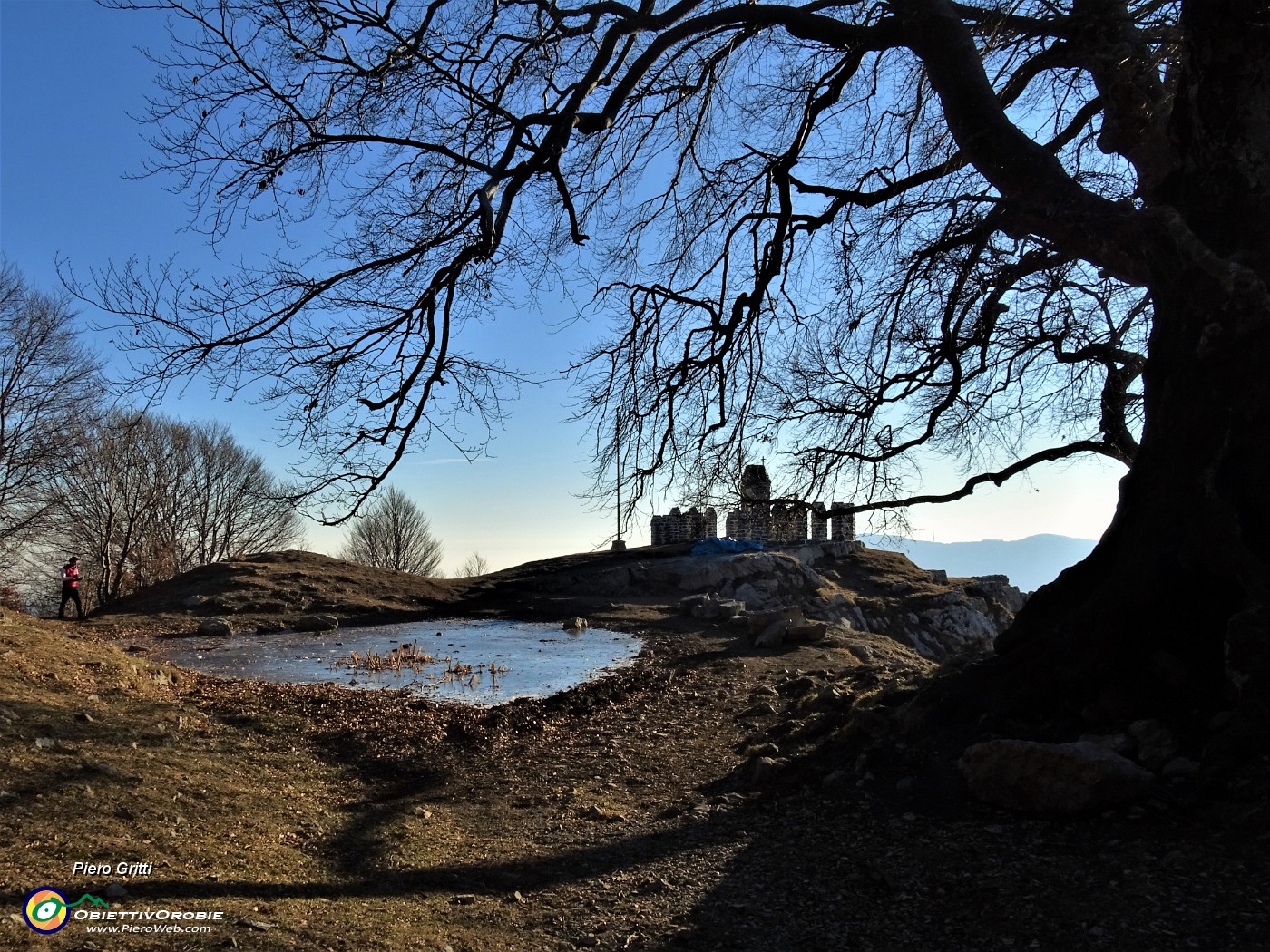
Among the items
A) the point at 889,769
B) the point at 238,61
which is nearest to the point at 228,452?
the point at 238,61

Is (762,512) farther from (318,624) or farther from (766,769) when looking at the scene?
(318,624)

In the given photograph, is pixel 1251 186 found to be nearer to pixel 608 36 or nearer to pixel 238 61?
pixel 608 36

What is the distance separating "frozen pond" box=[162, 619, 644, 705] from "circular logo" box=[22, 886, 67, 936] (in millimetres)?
5859

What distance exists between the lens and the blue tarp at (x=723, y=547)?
24.0 metres

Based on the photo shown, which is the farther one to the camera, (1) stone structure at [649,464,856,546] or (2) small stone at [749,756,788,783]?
(1) stone structure at [649,464,856,546]

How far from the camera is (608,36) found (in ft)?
20.0

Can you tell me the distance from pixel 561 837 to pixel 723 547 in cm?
1975

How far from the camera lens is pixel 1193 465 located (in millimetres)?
4598

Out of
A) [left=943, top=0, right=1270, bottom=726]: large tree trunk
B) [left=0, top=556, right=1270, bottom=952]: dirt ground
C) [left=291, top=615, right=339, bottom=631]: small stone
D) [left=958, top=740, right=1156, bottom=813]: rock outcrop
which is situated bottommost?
[left=0, top=556, right=1270, bottom=952]: dirt ground

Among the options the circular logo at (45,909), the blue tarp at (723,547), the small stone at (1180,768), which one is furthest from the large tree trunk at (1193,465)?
the blue tarp at (723,547)

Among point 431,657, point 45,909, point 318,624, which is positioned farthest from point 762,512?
point 318,624

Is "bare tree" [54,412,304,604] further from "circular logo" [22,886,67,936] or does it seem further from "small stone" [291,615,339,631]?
"circular logo" [22,886,67,936]

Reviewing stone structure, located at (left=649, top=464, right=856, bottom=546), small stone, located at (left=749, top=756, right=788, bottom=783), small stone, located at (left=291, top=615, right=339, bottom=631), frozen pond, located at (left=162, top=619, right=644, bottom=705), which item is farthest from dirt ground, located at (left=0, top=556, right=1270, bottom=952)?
small stone, located at (left=291, top=615, right=339, bottom=631)

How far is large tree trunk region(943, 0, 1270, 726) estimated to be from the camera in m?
4.38
